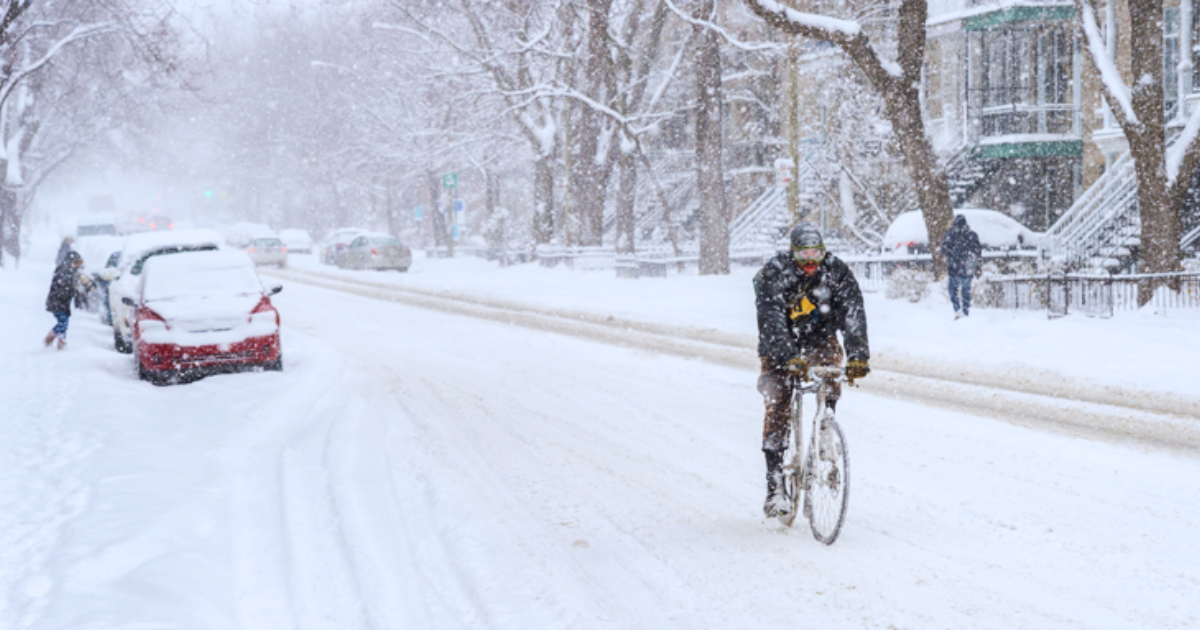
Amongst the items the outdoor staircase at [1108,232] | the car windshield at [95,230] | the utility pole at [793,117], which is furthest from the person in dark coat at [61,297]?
the car windshield at [95,230]

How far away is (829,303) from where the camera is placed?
6145 millimetres

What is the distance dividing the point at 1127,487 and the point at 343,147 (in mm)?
58913

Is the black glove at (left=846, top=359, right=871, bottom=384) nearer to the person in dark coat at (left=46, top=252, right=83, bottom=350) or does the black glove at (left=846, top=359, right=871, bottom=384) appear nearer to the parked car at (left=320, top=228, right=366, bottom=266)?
the person in dark coat at (left=46, top=252, right=83, bottom=350)

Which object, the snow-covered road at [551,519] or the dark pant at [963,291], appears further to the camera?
the dark pant at [963,291]

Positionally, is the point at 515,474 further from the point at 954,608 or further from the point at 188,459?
the point at 954,608

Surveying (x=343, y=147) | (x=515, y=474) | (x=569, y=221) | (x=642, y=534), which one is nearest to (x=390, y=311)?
(x=569, y=221)

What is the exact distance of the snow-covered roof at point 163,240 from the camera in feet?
62.4

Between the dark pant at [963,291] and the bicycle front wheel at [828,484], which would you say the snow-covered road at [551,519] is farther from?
the dark pant at [963,291]

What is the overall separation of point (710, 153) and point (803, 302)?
870 inches

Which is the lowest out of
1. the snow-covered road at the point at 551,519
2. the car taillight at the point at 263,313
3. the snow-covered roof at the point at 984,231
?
the snow-covered road at the point at 551,519

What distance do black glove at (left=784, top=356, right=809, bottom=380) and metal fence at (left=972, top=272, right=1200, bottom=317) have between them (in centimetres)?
1301

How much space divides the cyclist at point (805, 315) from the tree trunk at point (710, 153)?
2144 centimetres

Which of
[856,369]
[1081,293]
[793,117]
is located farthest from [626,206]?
[856,369]

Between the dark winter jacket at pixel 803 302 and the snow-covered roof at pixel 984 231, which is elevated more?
the snow-covered roof at pixel 984 231
